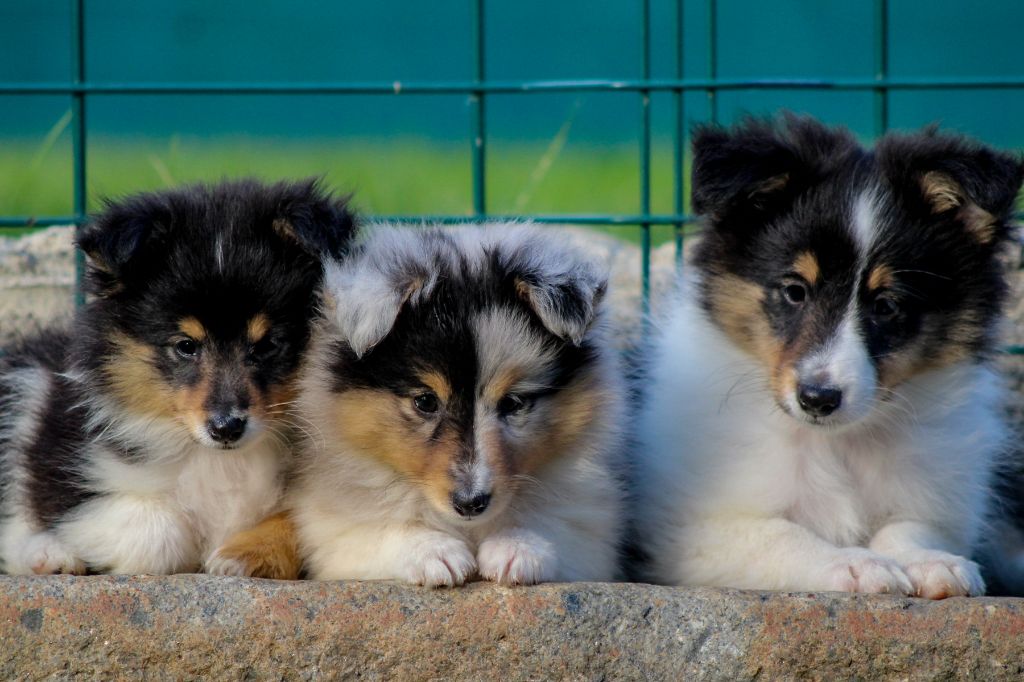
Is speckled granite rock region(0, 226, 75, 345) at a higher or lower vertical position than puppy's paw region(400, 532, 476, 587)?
higher

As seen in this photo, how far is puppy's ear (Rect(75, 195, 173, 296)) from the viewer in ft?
12.4

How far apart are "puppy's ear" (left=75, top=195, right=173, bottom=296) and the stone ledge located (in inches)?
34.5

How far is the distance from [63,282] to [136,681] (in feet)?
11.7

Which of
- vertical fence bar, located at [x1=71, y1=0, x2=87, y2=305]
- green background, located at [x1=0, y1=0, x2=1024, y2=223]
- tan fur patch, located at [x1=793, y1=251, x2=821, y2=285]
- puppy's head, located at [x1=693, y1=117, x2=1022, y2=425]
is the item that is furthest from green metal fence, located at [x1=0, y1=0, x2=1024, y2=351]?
green background, located at [x1=0, y1=0, x2=1024, y2=223]

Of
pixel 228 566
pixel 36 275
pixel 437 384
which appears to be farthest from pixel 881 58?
pixel 36 275

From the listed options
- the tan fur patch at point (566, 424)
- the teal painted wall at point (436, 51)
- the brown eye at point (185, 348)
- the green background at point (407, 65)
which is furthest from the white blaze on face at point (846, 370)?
the teal painted wall at point (436, 51)

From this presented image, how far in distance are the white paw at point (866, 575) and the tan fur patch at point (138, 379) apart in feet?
6.12

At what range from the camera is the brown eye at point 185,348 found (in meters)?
3.84

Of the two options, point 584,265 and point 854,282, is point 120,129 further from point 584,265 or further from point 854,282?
point 854,282

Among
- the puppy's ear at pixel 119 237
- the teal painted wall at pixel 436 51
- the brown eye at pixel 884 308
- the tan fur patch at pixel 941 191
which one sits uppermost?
the teal painted wall at pixel 436 51

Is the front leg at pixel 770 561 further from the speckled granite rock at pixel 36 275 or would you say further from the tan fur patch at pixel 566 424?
the speckled granite rock at pixel 36 275

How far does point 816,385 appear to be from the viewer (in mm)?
3768

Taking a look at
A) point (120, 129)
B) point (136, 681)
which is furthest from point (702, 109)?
point (136, 681)

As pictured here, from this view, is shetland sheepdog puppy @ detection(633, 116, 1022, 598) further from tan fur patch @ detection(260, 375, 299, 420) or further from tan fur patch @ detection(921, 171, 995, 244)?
tan fur patch @ detection(260, 375, 299, 420)
